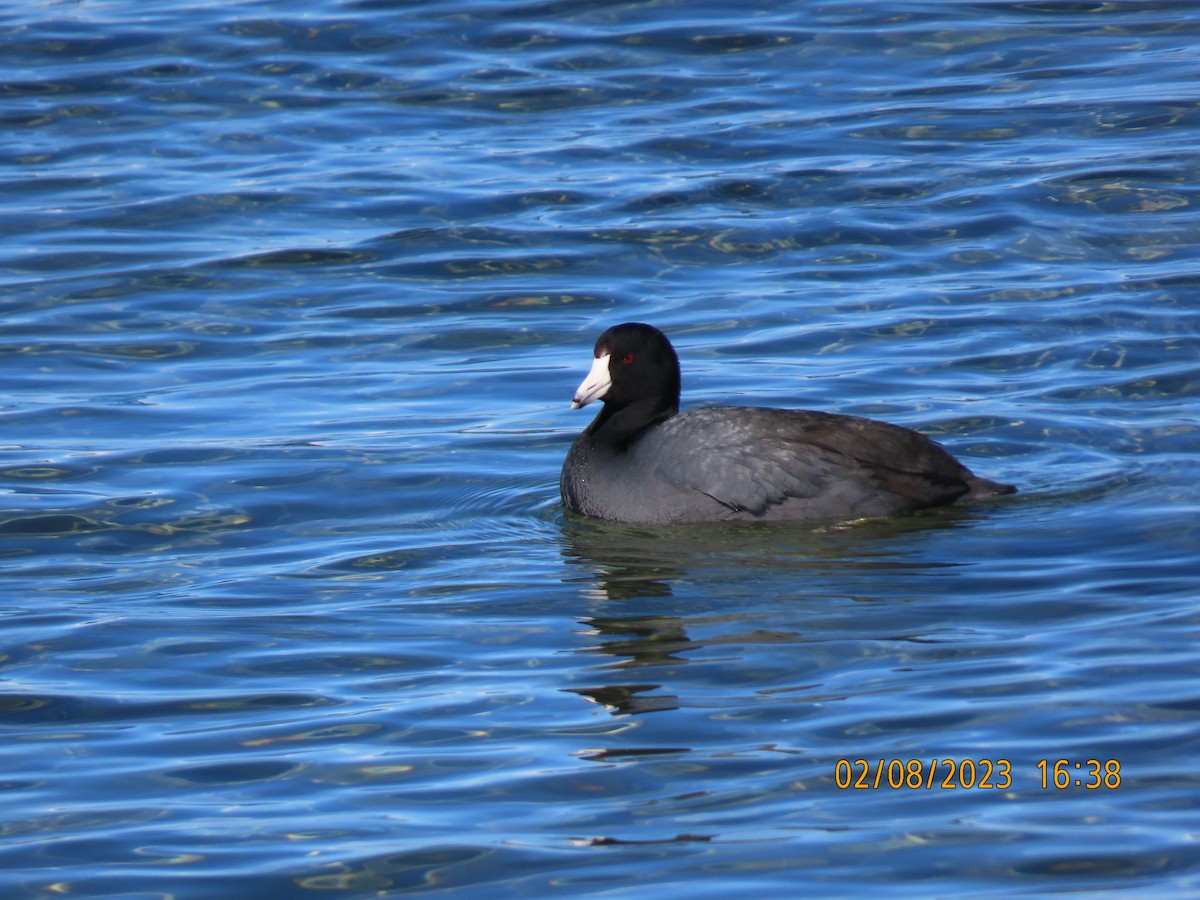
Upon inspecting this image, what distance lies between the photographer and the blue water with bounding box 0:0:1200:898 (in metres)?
5.20

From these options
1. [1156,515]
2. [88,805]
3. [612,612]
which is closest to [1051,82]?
[1156,515]

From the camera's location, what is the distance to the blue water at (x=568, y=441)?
520 centimetres

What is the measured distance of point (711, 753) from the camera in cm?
558

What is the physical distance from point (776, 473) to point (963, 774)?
2.98 metres

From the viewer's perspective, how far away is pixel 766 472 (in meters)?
8.13

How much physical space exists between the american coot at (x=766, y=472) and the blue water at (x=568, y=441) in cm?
14

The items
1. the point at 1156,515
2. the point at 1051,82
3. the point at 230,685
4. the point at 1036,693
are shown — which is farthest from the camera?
the point at 1051,82

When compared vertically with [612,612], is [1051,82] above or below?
above

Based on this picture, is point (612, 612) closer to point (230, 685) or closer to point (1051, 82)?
point (230, 685)

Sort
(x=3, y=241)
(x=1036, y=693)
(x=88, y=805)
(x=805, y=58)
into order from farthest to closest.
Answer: (x=805, y=58), (x=3, y=241), (x=1036, y=693), (x=88, y=805)

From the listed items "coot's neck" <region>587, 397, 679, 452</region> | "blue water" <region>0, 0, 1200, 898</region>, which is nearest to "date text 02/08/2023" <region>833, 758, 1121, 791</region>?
"blue water" <region>0, 0, 1200, 898</region>

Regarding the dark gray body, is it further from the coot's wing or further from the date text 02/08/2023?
the date text 02/08/2023

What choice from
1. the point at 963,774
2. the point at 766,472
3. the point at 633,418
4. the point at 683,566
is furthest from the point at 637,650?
the point at 633,418

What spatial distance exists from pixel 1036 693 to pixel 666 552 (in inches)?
88.6
